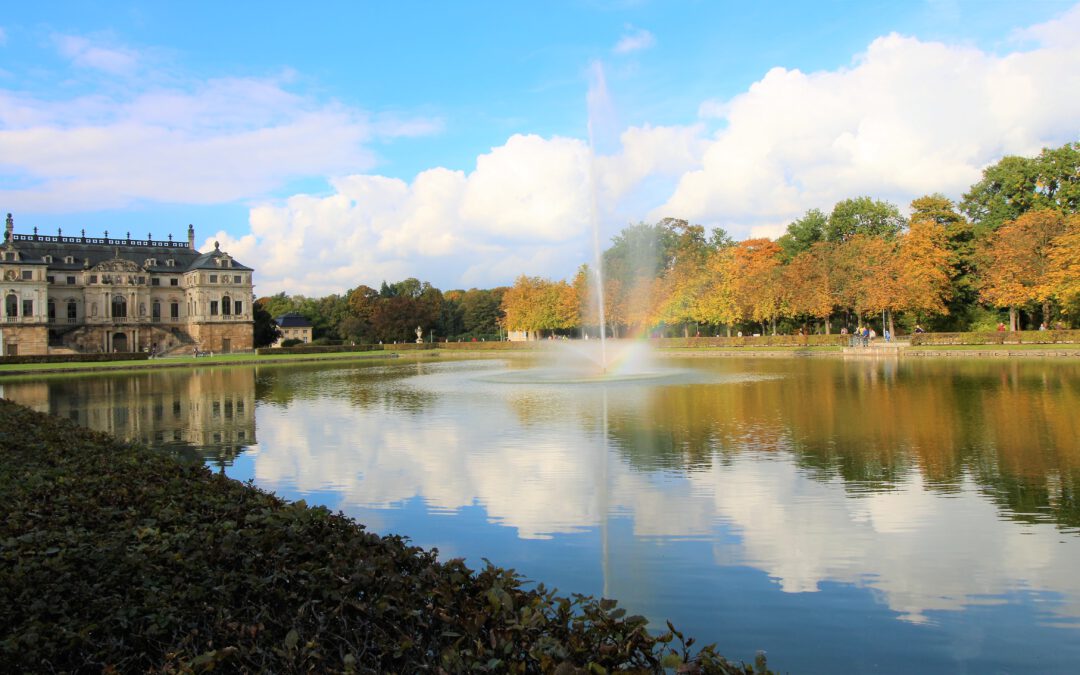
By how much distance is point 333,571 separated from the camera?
430 cm

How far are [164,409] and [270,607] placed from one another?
66.1ft

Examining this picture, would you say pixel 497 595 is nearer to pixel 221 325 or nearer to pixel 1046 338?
pixel 1046 338

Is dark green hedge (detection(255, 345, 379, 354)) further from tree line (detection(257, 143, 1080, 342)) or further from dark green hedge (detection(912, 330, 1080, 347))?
dark green hedge (detection(912, 330, 1080, 347))

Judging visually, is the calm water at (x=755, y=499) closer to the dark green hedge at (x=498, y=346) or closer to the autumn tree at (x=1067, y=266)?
the autumn tree at (x=1067, y=266)

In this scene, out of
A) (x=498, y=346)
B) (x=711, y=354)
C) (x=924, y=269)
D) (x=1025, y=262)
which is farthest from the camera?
(x=498, y=346)

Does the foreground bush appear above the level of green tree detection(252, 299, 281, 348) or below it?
below

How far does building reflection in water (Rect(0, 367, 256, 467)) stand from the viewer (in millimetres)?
14655

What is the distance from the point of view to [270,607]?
4062 millimetres

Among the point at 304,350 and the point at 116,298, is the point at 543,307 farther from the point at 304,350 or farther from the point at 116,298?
the point at 116,298

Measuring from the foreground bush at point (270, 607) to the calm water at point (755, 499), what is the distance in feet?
4.77

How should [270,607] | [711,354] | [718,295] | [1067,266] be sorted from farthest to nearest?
1. [718,295]
2. [711,354]
3. [1067,266]
4. [270,607]

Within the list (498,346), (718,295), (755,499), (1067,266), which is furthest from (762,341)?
(755,499)

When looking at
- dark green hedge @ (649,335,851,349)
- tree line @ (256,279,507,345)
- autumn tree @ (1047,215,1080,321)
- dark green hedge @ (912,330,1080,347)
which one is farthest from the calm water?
tree line @ (256,279,507,345)

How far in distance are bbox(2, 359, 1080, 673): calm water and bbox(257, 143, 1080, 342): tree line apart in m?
23.7
